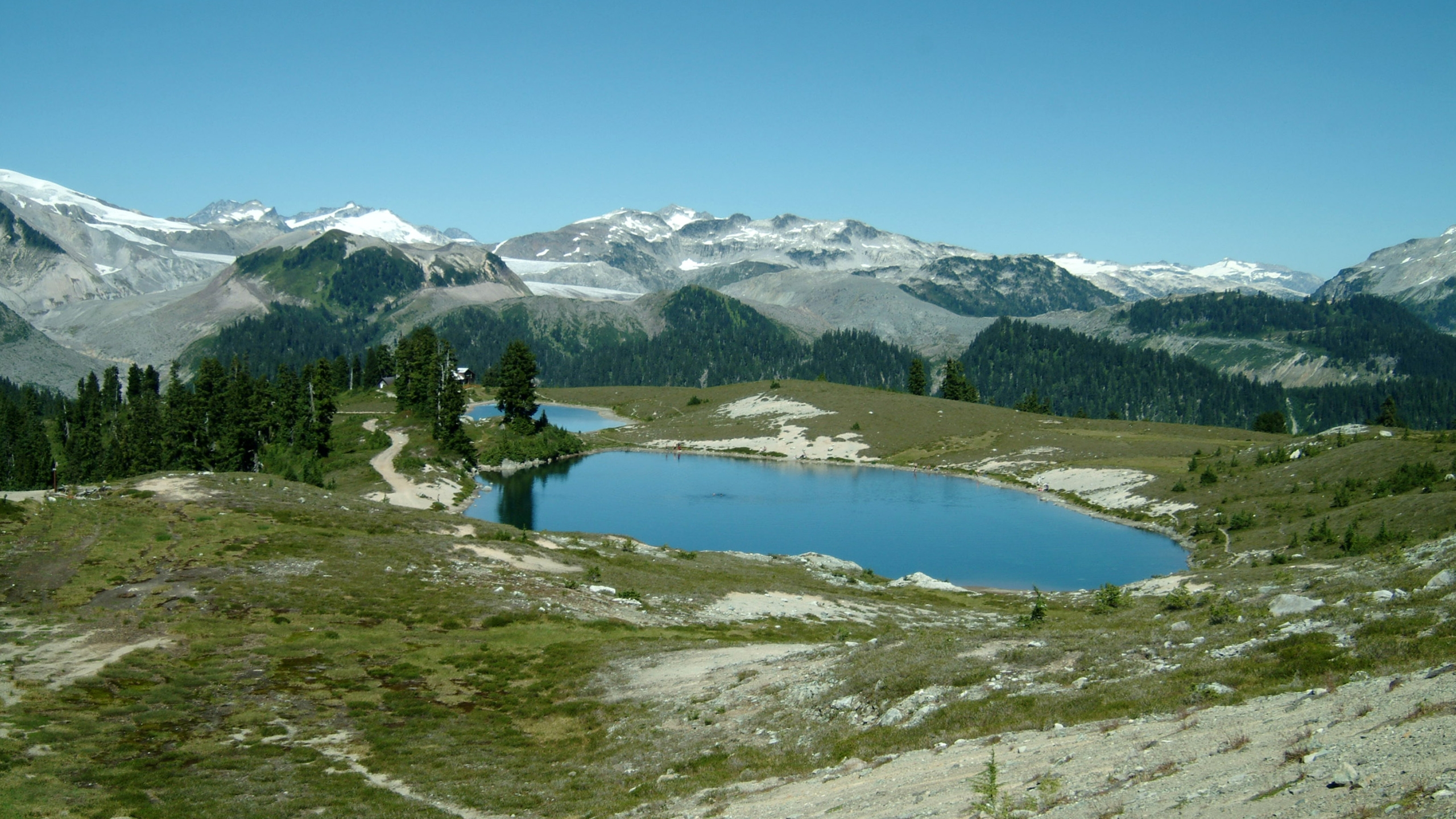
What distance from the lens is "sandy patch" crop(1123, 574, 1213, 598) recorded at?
51287 mm

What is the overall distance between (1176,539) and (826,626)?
5974 centimetres

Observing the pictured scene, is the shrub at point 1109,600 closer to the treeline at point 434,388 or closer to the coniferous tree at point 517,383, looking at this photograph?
the treeline at point 434,388

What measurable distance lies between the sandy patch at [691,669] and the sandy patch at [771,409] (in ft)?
474

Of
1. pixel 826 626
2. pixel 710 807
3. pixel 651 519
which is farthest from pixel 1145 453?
pixel 710 807

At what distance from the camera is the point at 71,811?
2147cm

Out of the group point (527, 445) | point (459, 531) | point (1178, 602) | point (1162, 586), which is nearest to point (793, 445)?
point (527, 445)

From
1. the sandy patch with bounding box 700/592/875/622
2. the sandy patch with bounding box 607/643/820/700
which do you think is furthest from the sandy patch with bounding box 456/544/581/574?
the sandy patch with bounding box 607/643/820/700

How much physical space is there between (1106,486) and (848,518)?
117ft

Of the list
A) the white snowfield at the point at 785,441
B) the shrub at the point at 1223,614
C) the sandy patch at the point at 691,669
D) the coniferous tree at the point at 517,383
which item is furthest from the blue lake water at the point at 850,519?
the shrub at the point at 1223,614

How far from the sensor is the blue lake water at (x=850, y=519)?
281 ft

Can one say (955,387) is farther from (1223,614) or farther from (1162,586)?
(1223,614)

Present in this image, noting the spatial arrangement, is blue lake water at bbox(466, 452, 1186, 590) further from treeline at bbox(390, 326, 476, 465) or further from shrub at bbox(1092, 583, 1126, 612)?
shrub at bbox(1092, 583, 1126, 612)

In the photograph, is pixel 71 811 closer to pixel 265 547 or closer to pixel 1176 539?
pixel 265 547

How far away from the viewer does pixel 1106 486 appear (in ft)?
383
